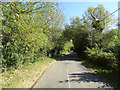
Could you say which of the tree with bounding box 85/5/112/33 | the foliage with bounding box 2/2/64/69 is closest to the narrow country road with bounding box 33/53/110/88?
the foliage with bounding box 2/2/64/69

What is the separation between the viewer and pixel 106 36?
23.6 meters

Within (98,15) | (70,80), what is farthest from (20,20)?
(98,15)

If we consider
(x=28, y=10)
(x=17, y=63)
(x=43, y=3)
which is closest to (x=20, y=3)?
(x=28, y=10)

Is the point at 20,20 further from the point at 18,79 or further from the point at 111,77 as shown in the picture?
the point at 111,77

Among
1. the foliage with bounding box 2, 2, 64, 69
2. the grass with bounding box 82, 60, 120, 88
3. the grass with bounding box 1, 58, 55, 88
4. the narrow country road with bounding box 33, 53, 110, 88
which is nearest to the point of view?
the foliage with bounding box 2, 2, 64, 69

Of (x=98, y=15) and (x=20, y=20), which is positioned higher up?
(x=98, y=15)

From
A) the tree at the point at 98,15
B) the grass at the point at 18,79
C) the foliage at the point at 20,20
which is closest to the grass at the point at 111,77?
the grass at the point at 18,79

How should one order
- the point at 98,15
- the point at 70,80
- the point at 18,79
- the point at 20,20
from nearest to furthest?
the point at 20,20 < the point at 18,79 < the point at 70,80 < the point at 98,15

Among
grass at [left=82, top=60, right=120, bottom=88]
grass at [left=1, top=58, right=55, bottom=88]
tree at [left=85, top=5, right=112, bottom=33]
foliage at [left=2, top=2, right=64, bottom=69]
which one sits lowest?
grass at [left=82, top=60, right=120, bottom=88]

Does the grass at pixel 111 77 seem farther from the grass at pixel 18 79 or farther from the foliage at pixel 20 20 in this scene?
the foliage at pixel 20 20

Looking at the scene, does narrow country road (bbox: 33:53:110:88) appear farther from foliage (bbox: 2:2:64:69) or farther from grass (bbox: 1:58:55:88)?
foliage (bbox: 2:2:64:69)

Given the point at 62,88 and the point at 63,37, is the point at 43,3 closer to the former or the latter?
the point at 62,88

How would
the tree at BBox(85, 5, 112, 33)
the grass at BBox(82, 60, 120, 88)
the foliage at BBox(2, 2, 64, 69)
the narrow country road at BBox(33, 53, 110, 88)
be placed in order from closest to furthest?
the foliage at BBox(2, 2, 64, 69) → the narrow country road at BBox(33, 53, 110, 88) → the grass at BBox(82, 60, 120, 88) → the tree at BBox(85, 5, 112, 33)

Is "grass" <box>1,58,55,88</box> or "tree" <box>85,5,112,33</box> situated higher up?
"tree" <box>85,5,112,33</box>
